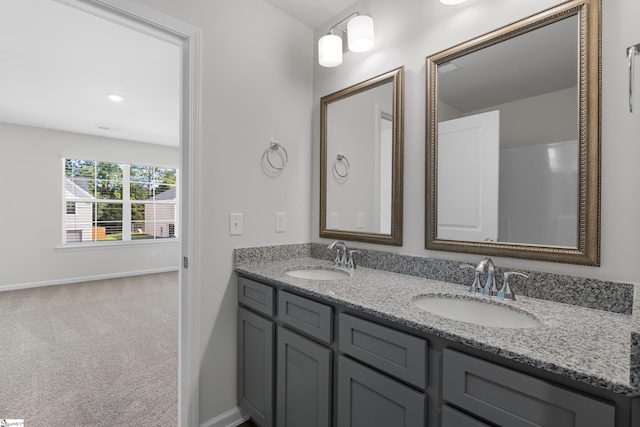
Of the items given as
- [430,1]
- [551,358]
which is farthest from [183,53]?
[551,358]

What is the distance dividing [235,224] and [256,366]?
764mm

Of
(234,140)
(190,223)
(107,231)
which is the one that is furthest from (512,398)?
(107,231)

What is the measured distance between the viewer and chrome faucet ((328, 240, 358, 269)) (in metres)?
1.82

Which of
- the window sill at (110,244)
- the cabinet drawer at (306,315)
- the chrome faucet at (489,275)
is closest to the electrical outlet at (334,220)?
the cabinet drawer at (306,315)

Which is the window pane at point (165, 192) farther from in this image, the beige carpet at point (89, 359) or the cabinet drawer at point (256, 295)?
the cabinet drawer at point (256, 295)

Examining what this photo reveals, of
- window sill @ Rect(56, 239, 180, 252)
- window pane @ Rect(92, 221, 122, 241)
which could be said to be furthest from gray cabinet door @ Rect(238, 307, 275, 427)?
window pane @ Rect(92, 221, 122, 241)

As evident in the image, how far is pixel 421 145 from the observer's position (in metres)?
1.59

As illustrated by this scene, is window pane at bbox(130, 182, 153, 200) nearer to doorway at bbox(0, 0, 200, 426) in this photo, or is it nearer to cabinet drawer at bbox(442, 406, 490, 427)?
doorway at bbox(0, 0, 200, 426)

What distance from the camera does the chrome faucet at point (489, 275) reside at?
1.25 meters

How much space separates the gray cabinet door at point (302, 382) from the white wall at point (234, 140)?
1.47 ft

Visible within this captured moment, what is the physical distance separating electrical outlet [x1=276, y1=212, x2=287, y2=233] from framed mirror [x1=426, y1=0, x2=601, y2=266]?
0.90m

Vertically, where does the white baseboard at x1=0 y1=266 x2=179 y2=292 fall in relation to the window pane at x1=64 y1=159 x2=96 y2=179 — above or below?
below

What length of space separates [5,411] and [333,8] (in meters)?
3.09

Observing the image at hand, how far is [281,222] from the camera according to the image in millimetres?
2025
